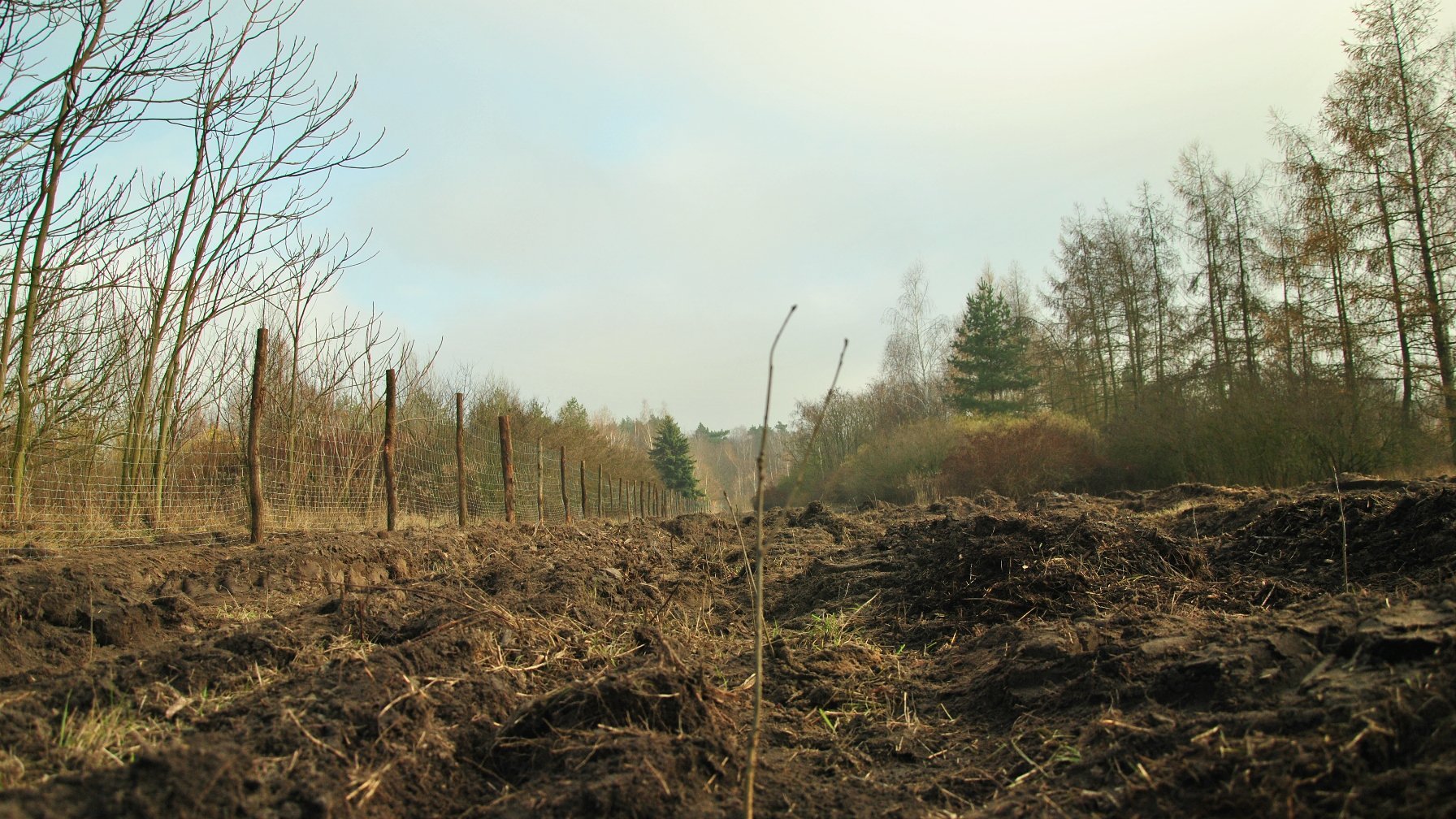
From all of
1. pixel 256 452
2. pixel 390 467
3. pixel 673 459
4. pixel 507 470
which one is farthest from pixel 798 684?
pixel 673 459

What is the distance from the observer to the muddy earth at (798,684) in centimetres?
203

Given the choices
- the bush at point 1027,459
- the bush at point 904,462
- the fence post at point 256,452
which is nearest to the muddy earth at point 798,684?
the fence post at point 256,452

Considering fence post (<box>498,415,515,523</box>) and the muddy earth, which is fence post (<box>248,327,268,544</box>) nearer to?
the muddy earth

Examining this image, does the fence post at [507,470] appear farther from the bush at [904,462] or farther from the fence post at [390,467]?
the bush at [904,462]

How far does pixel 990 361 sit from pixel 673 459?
34.6 m

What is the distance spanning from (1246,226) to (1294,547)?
69.1 ft

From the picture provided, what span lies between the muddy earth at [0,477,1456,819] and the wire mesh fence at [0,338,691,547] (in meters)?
2.45

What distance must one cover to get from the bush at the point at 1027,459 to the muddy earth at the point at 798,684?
17.4 m

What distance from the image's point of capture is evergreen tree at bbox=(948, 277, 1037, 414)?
34.8m

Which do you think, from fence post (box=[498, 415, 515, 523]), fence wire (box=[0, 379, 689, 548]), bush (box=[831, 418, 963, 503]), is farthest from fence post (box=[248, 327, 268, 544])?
bush (box=[831, 418, 963, 503])

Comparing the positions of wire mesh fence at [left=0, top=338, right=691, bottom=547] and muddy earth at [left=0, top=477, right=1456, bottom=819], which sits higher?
wire mesh fence at [left=0, top=338, right=691, bottom=547]

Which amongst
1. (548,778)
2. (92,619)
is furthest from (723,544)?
(548,778)

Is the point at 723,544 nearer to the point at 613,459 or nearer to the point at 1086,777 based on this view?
the point at 1086,777

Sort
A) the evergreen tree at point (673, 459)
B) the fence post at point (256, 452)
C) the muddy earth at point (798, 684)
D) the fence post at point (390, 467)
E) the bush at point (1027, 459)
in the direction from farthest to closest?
the evergreen tree at point (673, 459)
the bush at point (1027, 459)
the fence post at point (390, 467)
the fence post at point (256, 452)
the muddy earth at point (798, 684)
